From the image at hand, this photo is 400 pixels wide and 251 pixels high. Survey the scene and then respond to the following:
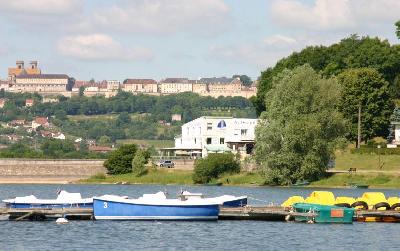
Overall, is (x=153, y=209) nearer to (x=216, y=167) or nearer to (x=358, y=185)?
(x=358, y=185)

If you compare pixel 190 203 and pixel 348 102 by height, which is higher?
pixel 348 102

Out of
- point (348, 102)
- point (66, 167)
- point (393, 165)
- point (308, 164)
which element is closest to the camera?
point (308, 164)

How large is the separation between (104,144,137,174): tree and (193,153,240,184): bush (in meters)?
18.6

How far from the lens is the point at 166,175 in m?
159

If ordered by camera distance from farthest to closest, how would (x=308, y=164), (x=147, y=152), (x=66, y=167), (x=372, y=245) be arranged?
(x=66, y=167)
(x=147, y=152)
(x=308, y=164)
(x=372, y=245)

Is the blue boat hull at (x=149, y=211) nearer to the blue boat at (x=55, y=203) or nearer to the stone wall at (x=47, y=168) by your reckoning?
the blue boat at (x=55, y=203)

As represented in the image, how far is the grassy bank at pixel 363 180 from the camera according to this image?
129250mm

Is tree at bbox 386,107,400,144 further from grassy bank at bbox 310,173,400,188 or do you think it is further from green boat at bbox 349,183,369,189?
green boat at bbox 349,183,369,189

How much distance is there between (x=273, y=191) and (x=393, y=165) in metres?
22.9

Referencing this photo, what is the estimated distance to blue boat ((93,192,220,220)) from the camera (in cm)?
7875

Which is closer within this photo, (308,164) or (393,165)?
(308,164)


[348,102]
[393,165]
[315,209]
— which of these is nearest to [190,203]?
[315,209]

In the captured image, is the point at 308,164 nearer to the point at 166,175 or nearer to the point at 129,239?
the point at 166,175

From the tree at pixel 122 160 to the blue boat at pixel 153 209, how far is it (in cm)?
8610
